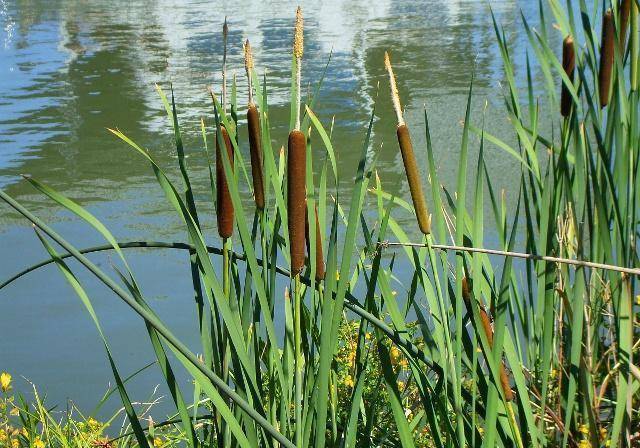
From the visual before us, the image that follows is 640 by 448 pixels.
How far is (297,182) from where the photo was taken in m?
0.87

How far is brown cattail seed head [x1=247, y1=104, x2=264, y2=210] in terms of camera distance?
0.98 meters

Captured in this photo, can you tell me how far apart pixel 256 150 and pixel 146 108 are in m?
4.93

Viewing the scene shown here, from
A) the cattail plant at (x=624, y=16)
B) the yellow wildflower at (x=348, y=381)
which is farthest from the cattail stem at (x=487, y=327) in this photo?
the yellow wildflower at (x=348, y=381)

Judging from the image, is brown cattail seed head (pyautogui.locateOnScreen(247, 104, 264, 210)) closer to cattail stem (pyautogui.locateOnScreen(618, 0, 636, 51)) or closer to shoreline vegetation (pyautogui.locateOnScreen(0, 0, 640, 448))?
shoreline vegetation (pyautogui.locateOnScreen(0, 0, 640, 448))

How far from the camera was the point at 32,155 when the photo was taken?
189 inches

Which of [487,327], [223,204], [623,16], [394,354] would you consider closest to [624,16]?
[623,16]

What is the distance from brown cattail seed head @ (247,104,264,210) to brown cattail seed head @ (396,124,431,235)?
0.51 ft

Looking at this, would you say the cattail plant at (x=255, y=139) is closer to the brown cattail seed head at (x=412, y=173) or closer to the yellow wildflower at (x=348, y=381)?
the brown cattail seed head at (x=412, y=173)

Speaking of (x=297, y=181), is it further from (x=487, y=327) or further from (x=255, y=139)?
(x=487, y=327)

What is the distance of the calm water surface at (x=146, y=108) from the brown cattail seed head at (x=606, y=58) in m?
0.74

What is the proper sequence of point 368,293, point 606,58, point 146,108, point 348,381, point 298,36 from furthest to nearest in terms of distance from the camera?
1. point 146,108
2. point 348,381
3. point 606,58
4. point 368,293
5. point 298,36

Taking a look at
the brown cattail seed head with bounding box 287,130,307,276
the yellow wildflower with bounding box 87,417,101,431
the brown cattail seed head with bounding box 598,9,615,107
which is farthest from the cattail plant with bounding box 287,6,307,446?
the yellow wildflower with bounding box 87,417,101,431

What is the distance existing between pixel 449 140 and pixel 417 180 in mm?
3882

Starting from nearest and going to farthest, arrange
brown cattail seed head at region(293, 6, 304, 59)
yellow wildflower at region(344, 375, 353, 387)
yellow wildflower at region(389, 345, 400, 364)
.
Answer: brown cattail seed head at region(293, 6, 304, 59), yellow wildflower at region(344, 375, 353, 387), yellow wildflower at region(389, 345, 400, 364)
